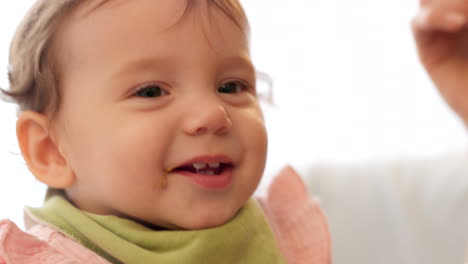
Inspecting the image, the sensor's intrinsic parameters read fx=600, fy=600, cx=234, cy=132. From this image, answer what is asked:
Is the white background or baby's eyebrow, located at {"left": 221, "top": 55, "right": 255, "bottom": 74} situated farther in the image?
the white background

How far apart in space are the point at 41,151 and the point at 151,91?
197 mm

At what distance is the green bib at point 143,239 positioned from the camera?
32.9 inches

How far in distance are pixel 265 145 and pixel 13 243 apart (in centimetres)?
38

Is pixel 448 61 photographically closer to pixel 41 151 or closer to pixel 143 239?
pixel 143 239

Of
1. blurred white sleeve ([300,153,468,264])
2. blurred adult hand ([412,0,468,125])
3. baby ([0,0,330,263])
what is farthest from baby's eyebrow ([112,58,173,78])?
blurred white sleeve ([300,153,468,264])

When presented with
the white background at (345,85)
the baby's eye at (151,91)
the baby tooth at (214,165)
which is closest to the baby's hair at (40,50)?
the baby's eye at (151,91)

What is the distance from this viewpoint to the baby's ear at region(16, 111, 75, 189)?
88cm

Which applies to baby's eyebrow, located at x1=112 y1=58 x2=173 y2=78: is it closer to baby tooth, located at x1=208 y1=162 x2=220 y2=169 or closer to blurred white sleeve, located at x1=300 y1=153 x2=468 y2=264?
baby tooth, located at x1=208 y1=162 x2=220 y2=169

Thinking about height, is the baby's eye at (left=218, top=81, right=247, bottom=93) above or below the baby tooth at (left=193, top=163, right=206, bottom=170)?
above

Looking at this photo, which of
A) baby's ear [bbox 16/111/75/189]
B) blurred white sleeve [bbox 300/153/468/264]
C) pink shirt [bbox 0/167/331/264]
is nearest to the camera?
pink shirt [bbox 0/167/331/264]

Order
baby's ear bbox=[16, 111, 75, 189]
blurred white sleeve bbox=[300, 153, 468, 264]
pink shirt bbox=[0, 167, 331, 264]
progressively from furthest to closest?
1. blurred white sleeve bbox=[300, 153, 468, 264]
2. baby's ear bbox=[16, 111, 75, 189]
3. pink shirt bbox=[0, 167, 331, 264]

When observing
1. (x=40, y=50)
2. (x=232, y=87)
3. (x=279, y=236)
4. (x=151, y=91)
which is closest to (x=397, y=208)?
(x=279, y=236)

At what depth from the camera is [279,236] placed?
3.44 feet

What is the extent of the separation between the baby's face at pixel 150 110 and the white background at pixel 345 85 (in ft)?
1.91
